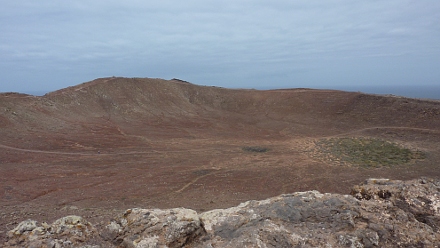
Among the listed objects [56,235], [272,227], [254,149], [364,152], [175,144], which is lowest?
[364,152]

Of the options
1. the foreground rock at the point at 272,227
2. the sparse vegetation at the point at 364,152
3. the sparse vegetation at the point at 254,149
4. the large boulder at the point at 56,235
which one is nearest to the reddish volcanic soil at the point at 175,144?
the sparse vegetation at the point at 254,149

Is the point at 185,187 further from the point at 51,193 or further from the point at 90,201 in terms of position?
the point at 51,193

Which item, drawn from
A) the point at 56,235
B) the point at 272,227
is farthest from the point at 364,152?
the point at 56,235

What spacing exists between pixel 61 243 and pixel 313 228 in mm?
4694

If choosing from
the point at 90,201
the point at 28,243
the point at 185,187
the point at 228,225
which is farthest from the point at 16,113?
the point at 228,225

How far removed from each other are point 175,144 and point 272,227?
18380 mm

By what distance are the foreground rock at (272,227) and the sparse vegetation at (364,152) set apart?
13.2m

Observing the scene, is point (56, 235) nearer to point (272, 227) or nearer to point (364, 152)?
point (272, 227)

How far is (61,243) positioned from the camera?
4.84 meters

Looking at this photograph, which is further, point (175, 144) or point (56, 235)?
point (175, 144)

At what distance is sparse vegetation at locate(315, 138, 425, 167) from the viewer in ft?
61.5

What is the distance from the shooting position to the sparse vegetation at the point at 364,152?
18.8 metres

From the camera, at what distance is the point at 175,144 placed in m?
23.2

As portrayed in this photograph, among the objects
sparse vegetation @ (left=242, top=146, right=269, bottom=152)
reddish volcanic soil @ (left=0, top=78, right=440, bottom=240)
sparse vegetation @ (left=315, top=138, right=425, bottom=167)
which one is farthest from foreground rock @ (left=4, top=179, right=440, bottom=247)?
sparse vegetation @ (left=242, top=146, right=269, bottom=152)
